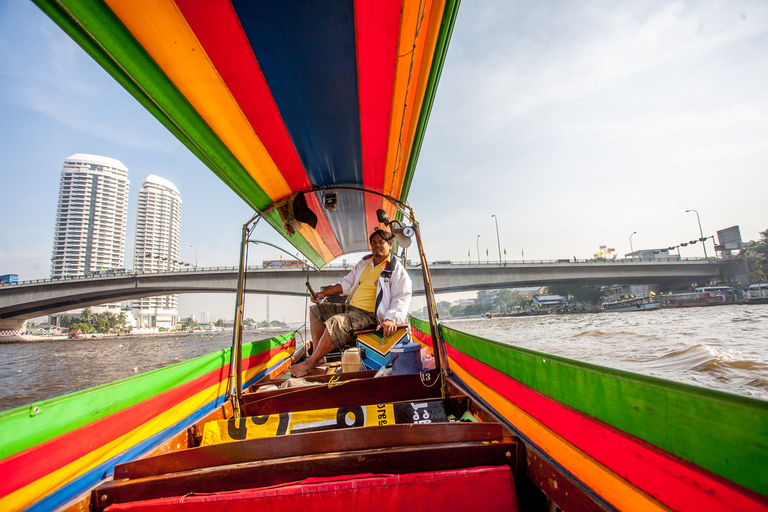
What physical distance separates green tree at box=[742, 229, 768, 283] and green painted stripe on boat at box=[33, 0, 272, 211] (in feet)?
193

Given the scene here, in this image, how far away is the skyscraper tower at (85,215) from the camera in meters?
86.4

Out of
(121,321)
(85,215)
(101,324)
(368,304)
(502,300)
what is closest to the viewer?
(368,304)

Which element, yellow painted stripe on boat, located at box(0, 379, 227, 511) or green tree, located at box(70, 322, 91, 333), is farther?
green tree, located at box(70, 322, 91, 333)

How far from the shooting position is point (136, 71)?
182 centimetres

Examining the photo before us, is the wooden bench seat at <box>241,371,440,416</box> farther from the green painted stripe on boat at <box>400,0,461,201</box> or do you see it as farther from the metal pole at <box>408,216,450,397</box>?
the green painted stripe on boat at <box>400,0,461,201</box>

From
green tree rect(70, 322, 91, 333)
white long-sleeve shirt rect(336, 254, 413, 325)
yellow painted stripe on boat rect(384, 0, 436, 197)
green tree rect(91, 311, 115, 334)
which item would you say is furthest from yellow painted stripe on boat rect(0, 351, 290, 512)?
green tree rect(91, 311, 115, 334)

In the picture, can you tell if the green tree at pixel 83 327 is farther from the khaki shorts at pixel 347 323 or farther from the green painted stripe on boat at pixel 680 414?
the green painted stripe on boat at pixel 680 414

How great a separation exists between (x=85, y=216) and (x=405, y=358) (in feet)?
382

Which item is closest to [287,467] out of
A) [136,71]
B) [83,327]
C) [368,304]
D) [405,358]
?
[405,358]

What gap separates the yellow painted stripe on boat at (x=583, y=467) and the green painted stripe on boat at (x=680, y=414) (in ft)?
0.54

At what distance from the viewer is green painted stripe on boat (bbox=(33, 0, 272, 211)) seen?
149 cm

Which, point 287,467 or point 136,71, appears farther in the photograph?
point 136,71

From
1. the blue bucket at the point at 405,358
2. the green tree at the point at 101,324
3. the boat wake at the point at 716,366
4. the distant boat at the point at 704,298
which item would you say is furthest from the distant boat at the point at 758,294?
the green tree at the point at 101,324

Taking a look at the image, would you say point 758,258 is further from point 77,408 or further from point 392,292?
point 77,408
